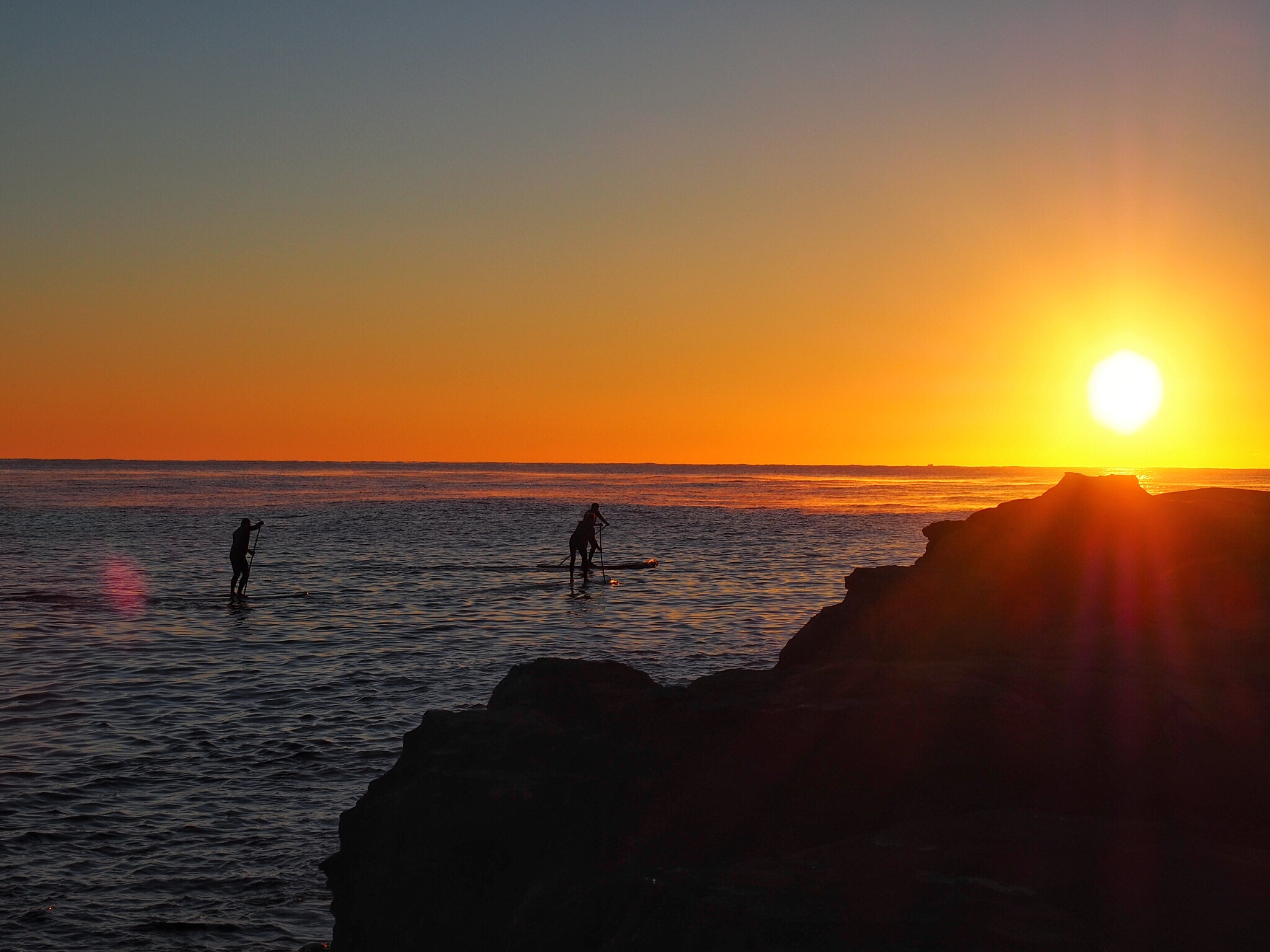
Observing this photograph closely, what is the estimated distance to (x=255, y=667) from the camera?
17.5 m

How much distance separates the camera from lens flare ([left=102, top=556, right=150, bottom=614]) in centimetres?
2480

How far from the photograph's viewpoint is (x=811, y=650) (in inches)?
467

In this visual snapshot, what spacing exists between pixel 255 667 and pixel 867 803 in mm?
13488

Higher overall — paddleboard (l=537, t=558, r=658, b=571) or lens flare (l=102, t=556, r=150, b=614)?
lens flare (l=102, t=556, r=150, b=614)

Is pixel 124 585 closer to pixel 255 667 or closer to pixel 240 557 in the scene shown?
pixel 240 557

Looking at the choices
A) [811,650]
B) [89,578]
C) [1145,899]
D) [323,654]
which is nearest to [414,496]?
[89,578]

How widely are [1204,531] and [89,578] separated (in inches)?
1167

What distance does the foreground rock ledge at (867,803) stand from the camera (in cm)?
496

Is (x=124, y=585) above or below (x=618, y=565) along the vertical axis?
above

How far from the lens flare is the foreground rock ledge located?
18698mm

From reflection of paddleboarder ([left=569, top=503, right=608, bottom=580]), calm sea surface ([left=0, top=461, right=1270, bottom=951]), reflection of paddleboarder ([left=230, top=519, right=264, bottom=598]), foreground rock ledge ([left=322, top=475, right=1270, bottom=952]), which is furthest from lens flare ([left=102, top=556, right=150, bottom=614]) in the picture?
foreground rock ledge ([left=322, top=475, right=1270, bottom=952])

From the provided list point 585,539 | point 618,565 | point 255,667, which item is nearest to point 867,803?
point 255,667

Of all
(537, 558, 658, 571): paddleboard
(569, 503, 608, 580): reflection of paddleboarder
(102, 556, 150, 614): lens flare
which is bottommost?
(537, 558, 658, 571): paddleboard

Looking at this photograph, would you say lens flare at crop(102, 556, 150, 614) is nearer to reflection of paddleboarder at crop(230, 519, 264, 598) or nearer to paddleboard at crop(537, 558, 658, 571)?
reflection of paddleboarder at crop(230, 519, 264, 598)
